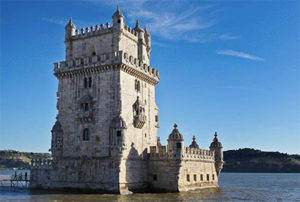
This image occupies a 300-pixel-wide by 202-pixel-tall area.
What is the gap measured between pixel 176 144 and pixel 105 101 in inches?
380

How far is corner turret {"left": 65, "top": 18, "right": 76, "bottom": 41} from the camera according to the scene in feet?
152

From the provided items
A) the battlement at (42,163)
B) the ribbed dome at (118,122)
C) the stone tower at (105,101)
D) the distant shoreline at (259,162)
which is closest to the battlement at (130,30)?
the stone tower at (105,101)

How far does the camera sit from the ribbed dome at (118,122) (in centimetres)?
3941

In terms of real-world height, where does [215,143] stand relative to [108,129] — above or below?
below

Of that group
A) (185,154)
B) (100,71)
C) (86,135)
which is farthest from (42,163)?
(185,154)

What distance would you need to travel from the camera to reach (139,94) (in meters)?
45.0

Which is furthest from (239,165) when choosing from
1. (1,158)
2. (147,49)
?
(147,49)

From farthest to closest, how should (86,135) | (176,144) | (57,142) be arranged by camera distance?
(57,142), (176,144), (86,135)

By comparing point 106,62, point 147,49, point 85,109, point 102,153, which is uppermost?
point 147,49

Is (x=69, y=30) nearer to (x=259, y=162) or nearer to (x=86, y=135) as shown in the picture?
(x=86, y=135)

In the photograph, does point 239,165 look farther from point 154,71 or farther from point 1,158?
point 154,71

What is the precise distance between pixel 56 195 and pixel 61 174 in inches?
179

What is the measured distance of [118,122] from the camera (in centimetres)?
3947

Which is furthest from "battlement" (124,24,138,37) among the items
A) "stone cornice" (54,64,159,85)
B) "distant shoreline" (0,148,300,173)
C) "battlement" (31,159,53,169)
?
"distant shoreline" (0,148,300,173)
